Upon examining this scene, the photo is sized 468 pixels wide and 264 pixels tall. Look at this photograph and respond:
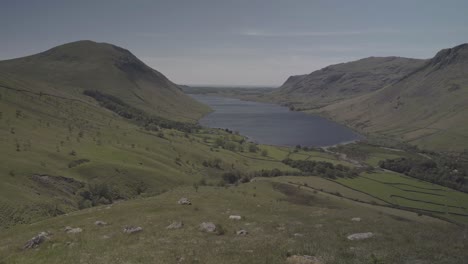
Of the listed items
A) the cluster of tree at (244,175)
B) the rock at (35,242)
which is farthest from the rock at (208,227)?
the cluster of tree at (244,175)

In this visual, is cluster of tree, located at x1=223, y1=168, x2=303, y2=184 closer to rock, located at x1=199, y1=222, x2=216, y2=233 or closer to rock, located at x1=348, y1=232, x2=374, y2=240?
rock, located at x1=199, y1=222, x2=216, y2=233

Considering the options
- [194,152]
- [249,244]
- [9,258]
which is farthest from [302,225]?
[194,152]

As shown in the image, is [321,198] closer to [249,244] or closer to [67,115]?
[249,244]

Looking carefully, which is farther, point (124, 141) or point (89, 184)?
point (124, 141)

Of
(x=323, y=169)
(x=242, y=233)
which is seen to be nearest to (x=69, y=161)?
(x=242, y=233)

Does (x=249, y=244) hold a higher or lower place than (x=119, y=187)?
higher

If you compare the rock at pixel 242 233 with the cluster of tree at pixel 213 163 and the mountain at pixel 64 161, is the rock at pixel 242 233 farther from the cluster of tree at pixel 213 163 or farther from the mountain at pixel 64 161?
the cluster of tree at pixel 213 163

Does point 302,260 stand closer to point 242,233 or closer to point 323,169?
point 242,233

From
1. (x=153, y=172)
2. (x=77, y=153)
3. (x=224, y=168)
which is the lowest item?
(x=224, y=168)
